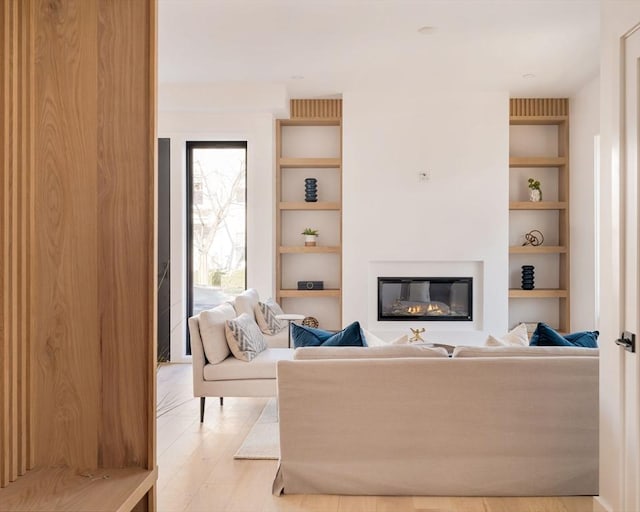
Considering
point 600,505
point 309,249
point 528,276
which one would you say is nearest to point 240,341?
point 600,505

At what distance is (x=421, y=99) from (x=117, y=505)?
20.0 feet

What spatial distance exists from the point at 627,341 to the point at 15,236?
2.32m

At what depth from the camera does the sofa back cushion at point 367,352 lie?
3.16m

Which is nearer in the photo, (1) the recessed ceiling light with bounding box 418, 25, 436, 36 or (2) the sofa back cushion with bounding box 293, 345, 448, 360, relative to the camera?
(2) the sofa back cushion with bounding box 293, 345, 448, 360

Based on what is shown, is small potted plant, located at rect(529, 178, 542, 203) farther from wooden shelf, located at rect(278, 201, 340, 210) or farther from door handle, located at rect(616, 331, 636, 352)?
door handle, located at rect(616, 331, 636, 352)

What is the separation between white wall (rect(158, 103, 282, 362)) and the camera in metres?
6.86

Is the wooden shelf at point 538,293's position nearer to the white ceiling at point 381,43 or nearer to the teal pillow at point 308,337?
the white ceiling at point 381,43

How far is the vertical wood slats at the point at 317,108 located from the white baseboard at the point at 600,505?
531 cm

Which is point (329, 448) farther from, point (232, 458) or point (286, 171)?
point (286, 171)

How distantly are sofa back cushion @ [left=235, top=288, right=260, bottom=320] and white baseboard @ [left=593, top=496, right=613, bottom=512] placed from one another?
10.7 feet

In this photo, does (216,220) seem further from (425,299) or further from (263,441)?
(263,441)

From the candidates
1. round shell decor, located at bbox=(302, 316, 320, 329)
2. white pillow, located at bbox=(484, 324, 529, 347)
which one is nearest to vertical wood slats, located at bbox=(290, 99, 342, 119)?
round shell decor, located at bbox=(302, 316, 320, 329)

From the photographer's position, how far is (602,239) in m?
2.84

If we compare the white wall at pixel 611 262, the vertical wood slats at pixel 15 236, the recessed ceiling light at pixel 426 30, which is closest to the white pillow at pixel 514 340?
the white wall at pixel 611 262
